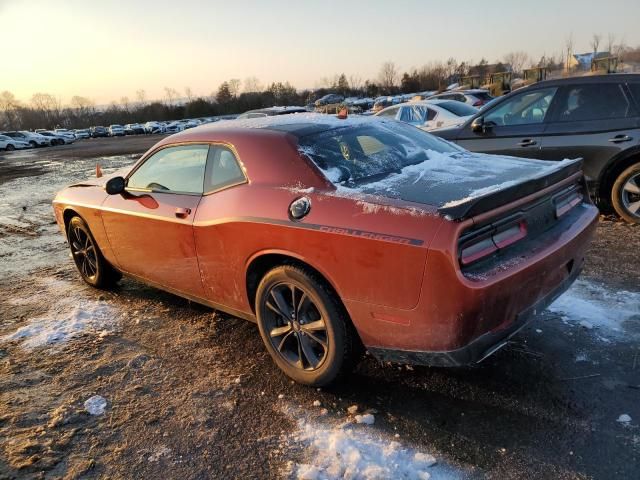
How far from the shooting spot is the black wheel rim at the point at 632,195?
5.52 meters

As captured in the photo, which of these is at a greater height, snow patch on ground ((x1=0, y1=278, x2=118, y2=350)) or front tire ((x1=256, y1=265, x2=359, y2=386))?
front tire ((x1=256, y1=265, x2=359, y2=386))

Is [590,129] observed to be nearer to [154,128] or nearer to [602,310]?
[602,310]

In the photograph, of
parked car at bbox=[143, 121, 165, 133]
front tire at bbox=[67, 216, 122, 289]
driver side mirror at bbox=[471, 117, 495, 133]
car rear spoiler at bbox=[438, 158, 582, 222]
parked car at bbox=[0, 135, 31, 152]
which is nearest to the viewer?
car rear spoiler at bbox=[438, 158, 582, 222]

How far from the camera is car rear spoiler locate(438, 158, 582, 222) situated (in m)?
2.29

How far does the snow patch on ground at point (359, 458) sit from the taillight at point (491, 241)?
97cm

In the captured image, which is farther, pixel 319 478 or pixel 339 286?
pixel 339 286

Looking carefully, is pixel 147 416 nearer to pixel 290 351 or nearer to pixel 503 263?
pixel 290 351

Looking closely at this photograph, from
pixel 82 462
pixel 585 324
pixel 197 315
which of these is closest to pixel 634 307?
pixel 585 324

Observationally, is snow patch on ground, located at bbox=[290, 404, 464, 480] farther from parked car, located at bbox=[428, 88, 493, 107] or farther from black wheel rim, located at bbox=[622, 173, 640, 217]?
parked car, located at bbox=[428, 88, 493, 107]

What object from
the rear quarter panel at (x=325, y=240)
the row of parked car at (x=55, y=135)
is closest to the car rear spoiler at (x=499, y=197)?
the rear quarter panel at (x=325, y=240)

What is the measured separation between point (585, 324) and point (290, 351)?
2.12 m

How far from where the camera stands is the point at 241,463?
2471mm

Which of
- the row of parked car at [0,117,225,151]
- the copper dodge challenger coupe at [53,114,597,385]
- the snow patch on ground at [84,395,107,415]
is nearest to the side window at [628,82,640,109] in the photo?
the copper dodge challenger coupe at [53,114,597,385]

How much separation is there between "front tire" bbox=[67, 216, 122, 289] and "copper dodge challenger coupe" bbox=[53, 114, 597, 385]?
84 centimetres
